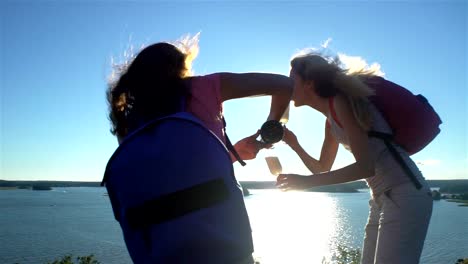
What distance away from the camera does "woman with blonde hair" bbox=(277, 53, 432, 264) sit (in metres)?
3.21

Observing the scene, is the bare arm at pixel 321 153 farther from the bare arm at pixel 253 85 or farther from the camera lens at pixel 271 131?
the bare arm at pixel 253 85

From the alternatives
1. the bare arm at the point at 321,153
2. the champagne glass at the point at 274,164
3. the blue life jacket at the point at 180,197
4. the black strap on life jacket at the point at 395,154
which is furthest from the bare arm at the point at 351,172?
the blue life jacket at the point at 180,197

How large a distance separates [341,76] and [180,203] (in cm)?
193

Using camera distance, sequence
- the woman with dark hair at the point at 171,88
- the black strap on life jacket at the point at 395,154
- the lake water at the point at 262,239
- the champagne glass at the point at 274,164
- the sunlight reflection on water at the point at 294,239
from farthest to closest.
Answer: the sunlight reflection on water at the point at 294,239 → the lake water at the point at 262,239 → the champagne glass at the point at 274,164 → the black strap on life jacket at the point at 395,154 → the woman with dark hair at the point at 171,88

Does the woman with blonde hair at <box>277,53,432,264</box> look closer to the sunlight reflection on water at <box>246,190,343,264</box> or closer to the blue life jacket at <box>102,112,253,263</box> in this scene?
the blue life jacket at <box>102,112,253,263</box>

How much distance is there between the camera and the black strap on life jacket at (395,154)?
130 inches

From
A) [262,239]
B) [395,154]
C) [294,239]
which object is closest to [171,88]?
[395,154]

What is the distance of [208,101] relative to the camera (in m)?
2.45

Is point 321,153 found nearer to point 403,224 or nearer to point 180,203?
point 403,224

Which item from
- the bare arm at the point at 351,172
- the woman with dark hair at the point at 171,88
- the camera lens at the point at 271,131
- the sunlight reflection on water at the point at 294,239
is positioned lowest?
the sunlight reflection on water at the point at 294,239

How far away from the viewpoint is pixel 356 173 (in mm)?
3189

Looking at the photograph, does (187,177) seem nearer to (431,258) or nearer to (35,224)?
(431,258)

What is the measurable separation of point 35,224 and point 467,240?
237ft

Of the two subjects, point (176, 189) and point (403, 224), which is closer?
point (176, 189)
